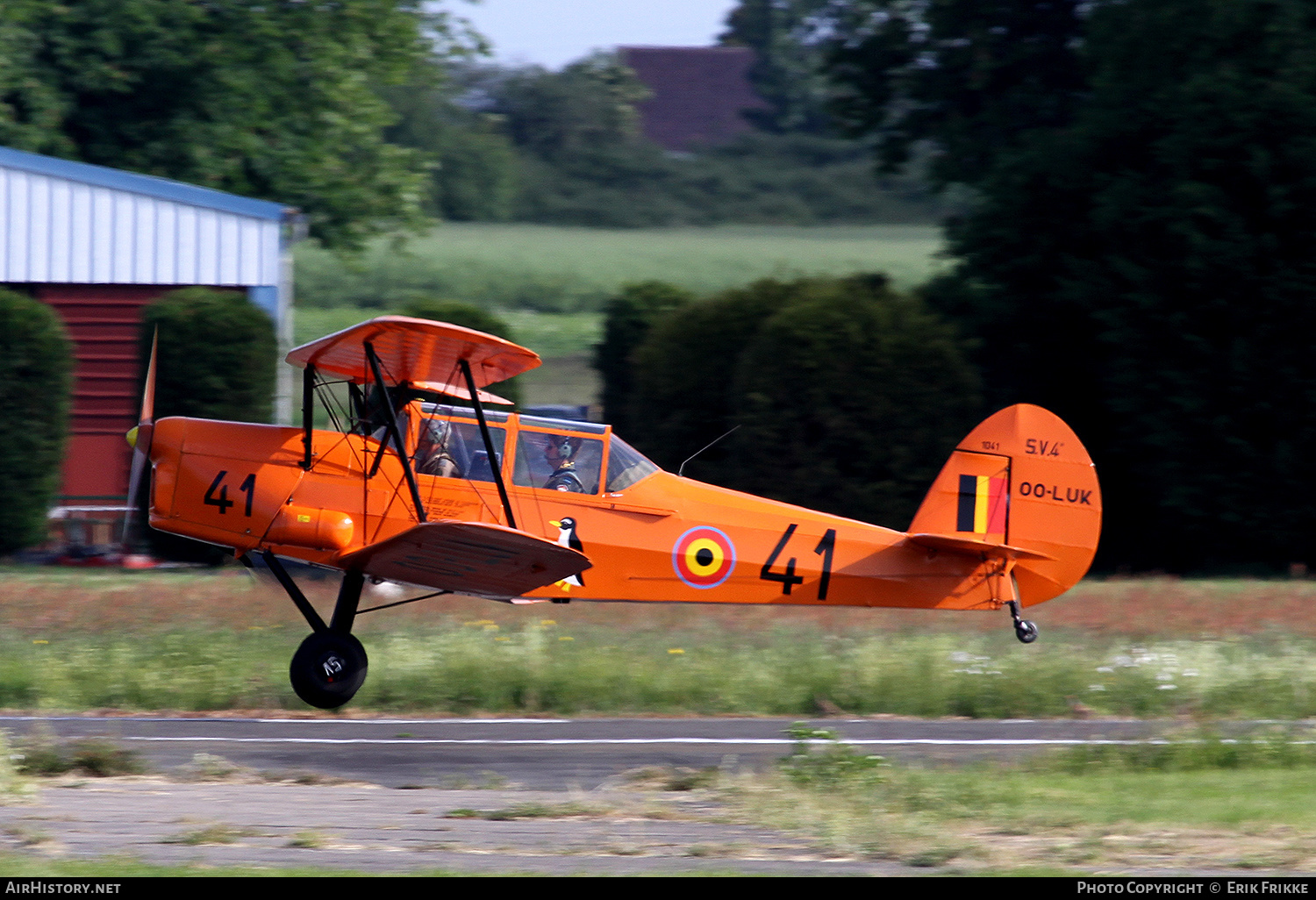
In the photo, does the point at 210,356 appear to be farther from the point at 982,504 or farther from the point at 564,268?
the point at 564,268

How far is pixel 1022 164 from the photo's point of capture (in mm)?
21406

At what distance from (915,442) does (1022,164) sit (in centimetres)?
617

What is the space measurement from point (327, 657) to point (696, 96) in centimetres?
7753

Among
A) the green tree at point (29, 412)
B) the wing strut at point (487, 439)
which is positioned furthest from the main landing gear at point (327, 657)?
the green tree at point (29, 412)

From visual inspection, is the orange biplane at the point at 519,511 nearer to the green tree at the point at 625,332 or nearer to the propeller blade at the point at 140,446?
the propeller blade at the point at 140,446

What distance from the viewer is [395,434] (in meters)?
9.26

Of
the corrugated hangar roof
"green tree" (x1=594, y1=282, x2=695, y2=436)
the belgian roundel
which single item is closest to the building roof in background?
"green tree" (x1=594, y1=282, x2=695, y2=436)

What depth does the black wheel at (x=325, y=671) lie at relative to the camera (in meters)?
9.80

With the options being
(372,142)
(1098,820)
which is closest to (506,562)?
(1098,820)

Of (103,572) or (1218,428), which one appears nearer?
(103,572)

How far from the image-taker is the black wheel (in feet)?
32.1

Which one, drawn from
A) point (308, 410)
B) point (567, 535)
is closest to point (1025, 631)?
point (567, 535)

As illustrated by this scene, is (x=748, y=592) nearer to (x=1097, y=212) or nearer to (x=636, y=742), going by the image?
(x=636, y=742)

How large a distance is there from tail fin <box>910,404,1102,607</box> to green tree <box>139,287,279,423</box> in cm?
967
